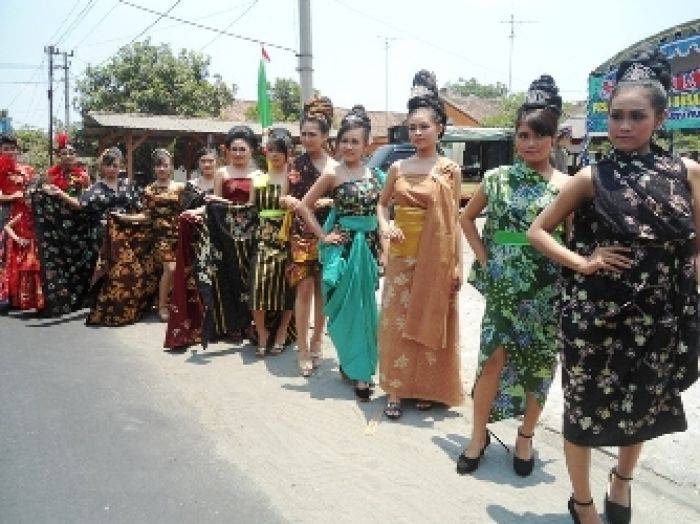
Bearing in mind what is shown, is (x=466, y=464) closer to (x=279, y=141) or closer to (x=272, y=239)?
(x=272, y=239)

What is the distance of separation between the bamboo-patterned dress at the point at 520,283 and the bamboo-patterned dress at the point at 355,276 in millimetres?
1199

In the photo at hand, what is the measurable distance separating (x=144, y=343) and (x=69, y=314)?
1.58 metres

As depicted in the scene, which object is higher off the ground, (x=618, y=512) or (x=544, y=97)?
(x=544, y=97)

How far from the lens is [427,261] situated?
11.4ft

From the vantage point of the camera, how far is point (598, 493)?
9.29ft

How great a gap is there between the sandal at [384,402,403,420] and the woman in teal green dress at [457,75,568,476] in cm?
69

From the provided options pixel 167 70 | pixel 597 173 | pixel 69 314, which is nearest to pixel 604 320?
pixel 597 173

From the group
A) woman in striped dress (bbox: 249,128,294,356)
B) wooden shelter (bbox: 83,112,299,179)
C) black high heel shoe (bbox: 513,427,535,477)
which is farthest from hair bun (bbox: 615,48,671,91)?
wooden shelter (bbox: 83,112,299,179)

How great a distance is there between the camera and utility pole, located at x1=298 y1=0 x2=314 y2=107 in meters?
10.2

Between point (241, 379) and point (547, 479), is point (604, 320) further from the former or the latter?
point (241, 379)

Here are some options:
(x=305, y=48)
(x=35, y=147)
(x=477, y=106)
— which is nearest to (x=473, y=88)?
(x=477, y=106)

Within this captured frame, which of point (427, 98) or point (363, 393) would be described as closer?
point (427, 98)

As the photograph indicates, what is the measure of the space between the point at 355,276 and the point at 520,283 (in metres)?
1.41

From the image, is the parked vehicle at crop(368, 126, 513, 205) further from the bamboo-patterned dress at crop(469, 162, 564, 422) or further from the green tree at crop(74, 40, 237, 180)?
the green tree at crop(74, 40, 237, 180)
